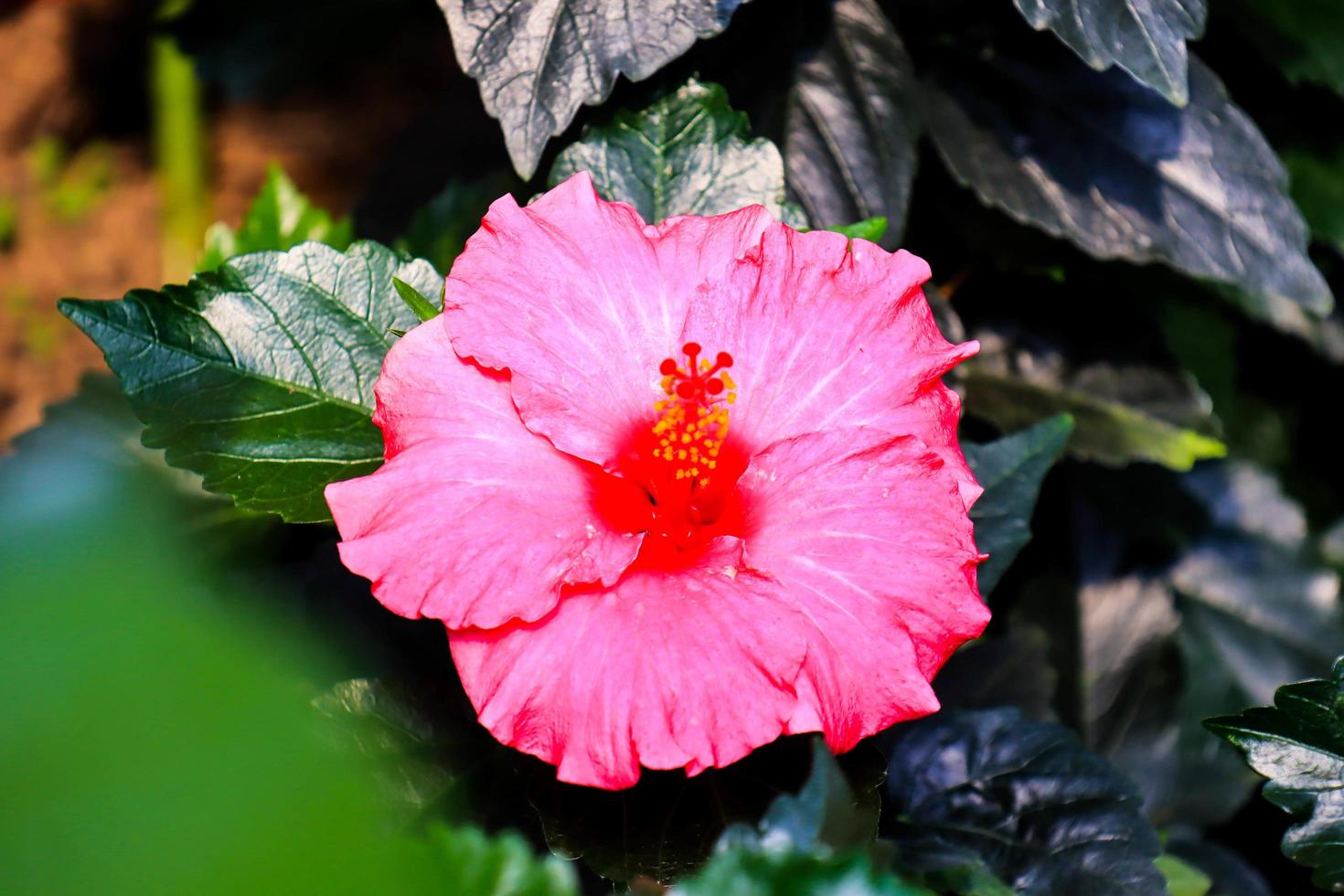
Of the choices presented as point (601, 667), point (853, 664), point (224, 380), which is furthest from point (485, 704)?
point (224, 380)

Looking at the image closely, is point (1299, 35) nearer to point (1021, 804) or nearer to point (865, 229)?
point (865, 229)

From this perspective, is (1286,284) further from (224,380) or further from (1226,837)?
(224,380)

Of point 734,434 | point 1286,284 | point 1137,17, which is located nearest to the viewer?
point 734,434

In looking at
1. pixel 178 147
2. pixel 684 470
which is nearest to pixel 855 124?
pixel 684 470

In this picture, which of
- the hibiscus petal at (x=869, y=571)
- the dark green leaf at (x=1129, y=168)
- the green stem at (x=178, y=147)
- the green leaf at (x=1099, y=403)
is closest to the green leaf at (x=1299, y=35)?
the dark green leaf at (x=1129, y=168)

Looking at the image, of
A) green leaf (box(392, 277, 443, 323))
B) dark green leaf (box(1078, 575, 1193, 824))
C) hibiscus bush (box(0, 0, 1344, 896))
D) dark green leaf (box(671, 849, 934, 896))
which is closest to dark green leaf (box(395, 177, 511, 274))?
hibiscus bush (box(0, 0, 1344, 896))

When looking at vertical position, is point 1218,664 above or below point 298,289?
below
